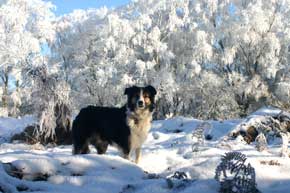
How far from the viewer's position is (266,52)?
38.8 m

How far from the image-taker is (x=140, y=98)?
9.18 meters

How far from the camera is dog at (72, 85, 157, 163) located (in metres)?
9.23

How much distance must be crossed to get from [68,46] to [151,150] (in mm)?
34661

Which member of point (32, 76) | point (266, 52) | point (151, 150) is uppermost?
point (266, 52)

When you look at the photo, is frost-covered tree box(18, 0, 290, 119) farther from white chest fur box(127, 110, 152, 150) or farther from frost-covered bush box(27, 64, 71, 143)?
white chest fur box(127, 110, 152, 150)

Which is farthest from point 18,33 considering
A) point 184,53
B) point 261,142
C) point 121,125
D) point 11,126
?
point 261,142

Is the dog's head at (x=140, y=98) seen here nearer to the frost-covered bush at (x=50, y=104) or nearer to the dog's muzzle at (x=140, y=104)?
the dog's muzzle at (x=140, y=104)

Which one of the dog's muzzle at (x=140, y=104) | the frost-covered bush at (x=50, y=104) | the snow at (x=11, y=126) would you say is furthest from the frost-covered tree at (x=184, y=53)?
the dog's muzzle at (x=140, y=104)

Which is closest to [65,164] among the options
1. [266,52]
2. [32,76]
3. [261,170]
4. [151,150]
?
[261,170]

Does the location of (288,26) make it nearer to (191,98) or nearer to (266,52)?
(266,52)

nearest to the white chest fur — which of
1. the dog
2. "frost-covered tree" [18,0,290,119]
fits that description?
the dog

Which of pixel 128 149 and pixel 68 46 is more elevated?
pixel 68 46

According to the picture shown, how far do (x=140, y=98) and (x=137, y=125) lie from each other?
489 millimetres

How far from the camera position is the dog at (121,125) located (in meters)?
9.23
